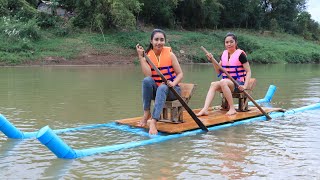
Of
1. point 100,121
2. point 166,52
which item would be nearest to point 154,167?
point 166,52

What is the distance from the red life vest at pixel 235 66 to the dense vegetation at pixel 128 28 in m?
16.6

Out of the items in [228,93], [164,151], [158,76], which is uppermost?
[158,76]

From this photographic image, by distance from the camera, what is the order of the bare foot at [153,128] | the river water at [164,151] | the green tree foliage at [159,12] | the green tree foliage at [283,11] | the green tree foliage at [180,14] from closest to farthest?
1. the river water at [164,151]
2. the bare foot at [153,128]
3. the green tree foliage at [180,14]
4. the green tree foliage at [159,12]
5. the green tree foliage at [283,11]

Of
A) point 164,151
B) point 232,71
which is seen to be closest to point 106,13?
point 232,71

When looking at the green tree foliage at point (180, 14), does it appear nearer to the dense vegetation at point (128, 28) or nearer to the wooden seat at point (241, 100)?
the dense vegetation at point (128, 28)

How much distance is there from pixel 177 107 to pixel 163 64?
24.5 inches

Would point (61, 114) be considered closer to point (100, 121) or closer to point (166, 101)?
point (100, 121)

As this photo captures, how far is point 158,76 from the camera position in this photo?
18.4ft

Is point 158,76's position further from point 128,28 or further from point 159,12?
point 159,12

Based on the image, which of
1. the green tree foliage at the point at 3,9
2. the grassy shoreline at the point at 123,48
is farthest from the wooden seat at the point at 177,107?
the green tree foliage at the point at 3,9

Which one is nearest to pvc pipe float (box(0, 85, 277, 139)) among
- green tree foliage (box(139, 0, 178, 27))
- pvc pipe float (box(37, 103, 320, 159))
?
pvc pipe float (box(37, 103, 320, 159))

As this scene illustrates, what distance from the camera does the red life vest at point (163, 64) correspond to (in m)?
5.59

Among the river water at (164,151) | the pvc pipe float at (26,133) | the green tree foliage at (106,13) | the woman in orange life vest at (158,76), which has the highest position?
the green tree foliage at (106,13)

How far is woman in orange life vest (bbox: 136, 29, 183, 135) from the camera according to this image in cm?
533
